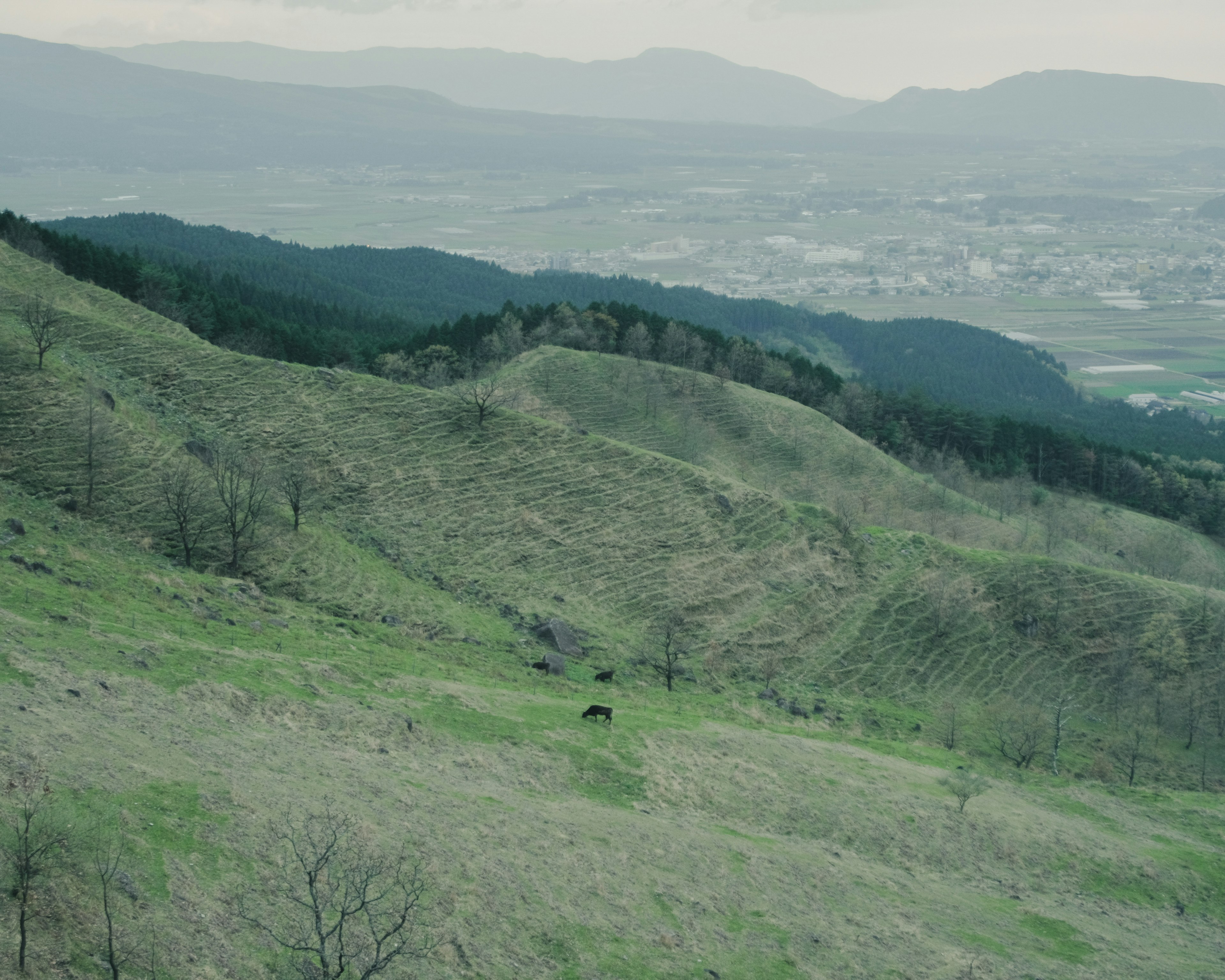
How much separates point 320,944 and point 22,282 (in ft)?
242

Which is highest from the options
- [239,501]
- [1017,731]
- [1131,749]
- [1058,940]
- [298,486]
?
[298,486]

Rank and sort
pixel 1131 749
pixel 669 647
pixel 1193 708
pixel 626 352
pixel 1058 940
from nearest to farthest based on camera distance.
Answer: pixel 1058 940 < pixel 669 647 < pixel 1131 749 < pixel 1193 708 < pixel 626 352

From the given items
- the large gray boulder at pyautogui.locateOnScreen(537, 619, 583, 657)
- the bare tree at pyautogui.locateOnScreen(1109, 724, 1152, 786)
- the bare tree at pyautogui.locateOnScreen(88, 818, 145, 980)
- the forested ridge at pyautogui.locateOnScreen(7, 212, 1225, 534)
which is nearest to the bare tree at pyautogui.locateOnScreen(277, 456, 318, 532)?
the large gray boulder at pyautogui.locateOnScreen(537, 619, 583, 657)

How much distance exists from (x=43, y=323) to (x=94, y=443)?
16673mm

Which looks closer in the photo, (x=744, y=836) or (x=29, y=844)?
(x=29, y=844)

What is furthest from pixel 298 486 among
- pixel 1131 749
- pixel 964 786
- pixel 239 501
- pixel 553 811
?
pixel 1131 749

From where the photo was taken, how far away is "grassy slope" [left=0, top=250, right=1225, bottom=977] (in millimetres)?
22562

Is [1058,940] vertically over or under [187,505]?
under

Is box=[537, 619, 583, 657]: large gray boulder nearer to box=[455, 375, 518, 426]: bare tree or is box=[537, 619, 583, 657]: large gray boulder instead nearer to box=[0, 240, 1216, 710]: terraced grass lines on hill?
box=[0, 240, 1216, 710]: terraced grass lines on hill

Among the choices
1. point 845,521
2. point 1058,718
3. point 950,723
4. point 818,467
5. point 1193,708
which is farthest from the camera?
point 818,467

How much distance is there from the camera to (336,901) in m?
19.4

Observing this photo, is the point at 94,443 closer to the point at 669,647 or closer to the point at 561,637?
the point at 561,637

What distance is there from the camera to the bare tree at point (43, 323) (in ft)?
181

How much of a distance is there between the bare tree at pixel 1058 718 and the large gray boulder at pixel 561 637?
23.8 m
